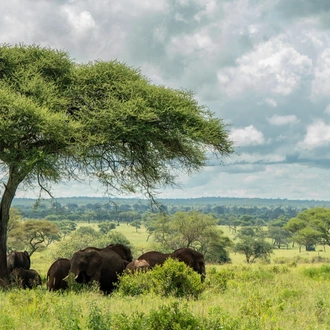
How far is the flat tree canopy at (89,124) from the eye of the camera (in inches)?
656

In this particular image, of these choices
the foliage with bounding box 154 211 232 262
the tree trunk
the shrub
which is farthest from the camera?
the foliage with bounding box 154 211 232 262

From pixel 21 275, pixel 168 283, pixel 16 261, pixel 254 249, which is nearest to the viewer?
pixel 168 283

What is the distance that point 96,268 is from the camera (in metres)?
15.9

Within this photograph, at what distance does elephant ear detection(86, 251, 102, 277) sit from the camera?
1577cm

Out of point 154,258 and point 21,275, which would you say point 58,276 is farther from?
point 154,258

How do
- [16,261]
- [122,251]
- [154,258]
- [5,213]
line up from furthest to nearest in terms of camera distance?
[16,261] < [122,251] < [5,213] < [154,258]

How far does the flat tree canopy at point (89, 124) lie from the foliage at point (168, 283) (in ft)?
17.6

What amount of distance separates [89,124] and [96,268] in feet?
17.7

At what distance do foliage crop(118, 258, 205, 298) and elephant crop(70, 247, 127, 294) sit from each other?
5.81 feet

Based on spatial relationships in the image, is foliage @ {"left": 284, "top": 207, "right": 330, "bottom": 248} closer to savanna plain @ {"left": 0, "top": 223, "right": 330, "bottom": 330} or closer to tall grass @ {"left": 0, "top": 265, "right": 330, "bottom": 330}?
savanna plain @ {"left": 0, "top": 223, "right": 330, "bottom": 330}

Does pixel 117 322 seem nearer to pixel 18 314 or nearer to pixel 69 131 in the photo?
pixel 18 314

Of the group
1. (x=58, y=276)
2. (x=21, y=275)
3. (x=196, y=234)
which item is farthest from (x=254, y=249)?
(x=58, y=276)

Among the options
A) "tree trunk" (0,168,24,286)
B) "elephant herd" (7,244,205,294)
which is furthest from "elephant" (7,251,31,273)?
"elephant herd" (7,244,205,294)

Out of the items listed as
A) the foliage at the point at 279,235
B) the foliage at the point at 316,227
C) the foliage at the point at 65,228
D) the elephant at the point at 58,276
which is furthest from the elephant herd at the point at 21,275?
the foliage at the point at 279,235
